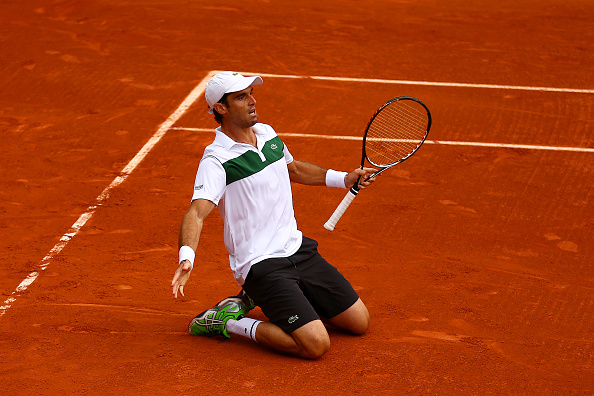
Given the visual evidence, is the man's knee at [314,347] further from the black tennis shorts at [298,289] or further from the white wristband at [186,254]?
the white wristband at [186,254]

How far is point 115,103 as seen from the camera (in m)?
10.4

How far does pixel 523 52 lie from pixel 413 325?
8.26 meters

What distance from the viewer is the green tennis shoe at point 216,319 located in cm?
541

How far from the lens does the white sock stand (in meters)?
5.33

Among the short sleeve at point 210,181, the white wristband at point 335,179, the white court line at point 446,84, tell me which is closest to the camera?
the short sleeve at point 210,181

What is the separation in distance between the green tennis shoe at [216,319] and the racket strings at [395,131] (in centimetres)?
262

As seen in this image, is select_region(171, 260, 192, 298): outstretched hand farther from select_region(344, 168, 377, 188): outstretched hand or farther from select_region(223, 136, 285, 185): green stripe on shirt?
select_region(344, 168, 377, 188): outstretched hand

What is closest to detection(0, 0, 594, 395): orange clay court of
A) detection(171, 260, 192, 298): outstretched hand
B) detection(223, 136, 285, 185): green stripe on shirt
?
detection(171, 260, 192, 298): outstretched hand

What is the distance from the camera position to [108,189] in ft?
26.7

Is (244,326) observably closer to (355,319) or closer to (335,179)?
(355,319)

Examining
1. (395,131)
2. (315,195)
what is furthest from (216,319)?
(395,131)

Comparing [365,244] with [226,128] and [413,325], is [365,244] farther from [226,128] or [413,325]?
[226,128]

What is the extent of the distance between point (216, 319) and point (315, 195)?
2.97 metres

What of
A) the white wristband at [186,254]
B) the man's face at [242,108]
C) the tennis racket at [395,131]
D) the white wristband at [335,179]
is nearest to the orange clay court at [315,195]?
the tennis racket at [395,131]
